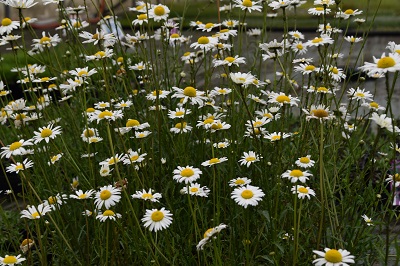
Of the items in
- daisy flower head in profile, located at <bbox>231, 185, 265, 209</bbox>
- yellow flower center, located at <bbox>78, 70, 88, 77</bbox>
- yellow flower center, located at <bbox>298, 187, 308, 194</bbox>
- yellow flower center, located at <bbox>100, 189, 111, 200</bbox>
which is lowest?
yellow flower center, located at <bbox>298, 187, 308, 194</bbox>

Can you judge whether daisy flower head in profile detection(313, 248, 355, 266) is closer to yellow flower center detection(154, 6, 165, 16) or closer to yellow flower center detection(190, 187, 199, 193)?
yellow flower center detection(190, 187, 199, 193)

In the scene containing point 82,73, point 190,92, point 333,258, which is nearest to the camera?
point 333,258

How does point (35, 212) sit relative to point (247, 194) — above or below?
below

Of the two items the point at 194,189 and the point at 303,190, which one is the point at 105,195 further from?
the point at 303,190

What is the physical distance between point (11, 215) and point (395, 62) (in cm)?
180

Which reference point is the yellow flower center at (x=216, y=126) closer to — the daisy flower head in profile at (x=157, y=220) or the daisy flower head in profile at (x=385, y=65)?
the daisy flower head in profile at (x=157, y=220)

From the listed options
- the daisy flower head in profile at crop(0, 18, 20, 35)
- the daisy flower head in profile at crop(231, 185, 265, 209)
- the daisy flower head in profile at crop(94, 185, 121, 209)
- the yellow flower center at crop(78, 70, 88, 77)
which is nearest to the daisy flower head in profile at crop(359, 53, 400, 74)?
the daisy flower head in profile at crop(231, 185, 265, 209)

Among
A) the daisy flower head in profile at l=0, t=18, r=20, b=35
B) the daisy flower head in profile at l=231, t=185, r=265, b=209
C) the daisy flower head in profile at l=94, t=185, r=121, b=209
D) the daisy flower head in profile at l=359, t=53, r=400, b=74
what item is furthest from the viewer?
the daisy flower head in profile at l=0, t=18, r=20, b=35

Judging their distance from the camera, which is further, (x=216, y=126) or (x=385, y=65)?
(x=216, y=126)

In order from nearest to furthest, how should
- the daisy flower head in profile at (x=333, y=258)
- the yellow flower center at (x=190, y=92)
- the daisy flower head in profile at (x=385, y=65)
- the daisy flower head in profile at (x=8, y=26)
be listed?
1. the daisy flower head in profile at (x=333, y=258)
2. the daisy flower head in profile at (x=385, y=65)
3. the yellow flower center at (x=190, y=92)
4. the daisy flower head in profile at (x=8, y=26)

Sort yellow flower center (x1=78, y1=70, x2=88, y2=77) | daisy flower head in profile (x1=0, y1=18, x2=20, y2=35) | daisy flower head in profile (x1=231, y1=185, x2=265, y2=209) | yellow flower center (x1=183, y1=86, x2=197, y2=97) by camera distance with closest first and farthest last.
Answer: daisy flower head in profile (x1=231, y1=185, x2=265, y2=209), yellow flower center (x1=183, y1=86, x2=197, y2=97), yellow flower center (x1=78, y1=70, x2=88, y2=77), daisy flower head in profile (x1=0, y1=18, x2=20, y2=35)

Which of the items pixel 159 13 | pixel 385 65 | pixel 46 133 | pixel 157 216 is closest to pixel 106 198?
pixel 157 216

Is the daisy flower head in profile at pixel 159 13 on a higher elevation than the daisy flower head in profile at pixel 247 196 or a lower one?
higher

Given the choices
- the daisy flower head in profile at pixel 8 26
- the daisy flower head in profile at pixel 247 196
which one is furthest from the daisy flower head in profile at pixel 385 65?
the daisy flower head in profile at pixel 8 26
